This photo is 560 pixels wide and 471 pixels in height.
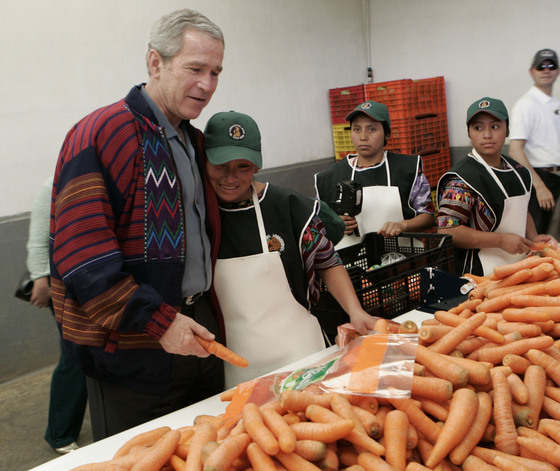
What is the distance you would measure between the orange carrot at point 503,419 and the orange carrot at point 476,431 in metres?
0.02

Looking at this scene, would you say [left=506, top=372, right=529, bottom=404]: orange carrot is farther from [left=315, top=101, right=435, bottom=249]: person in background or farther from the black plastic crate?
[left=315, top=101, right=435, bottom=249]: person in background

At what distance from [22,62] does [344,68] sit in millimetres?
3810

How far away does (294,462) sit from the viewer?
1.18m

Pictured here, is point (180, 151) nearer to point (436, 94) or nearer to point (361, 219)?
point (361, 219)

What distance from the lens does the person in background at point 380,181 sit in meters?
3.35

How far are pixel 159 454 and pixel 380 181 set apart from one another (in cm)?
245

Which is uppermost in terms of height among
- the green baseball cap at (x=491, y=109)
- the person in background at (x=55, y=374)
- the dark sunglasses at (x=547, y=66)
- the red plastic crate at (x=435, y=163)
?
the dark sunglasses at (x=547, y=66)

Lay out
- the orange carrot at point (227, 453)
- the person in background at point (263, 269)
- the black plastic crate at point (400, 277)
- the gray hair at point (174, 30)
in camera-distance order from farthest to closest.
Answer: the black plastic crate at point (400, 277), the person in background at point (263, 269), the gray hair at point (174, 30), the orange carrot at point (227, 453)

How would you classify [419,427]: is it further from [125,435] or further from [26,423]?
[26,423]

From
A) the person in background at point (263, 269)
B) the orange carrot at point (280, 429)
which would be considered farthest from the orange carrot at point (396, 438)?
the person in background at point (263, 269)

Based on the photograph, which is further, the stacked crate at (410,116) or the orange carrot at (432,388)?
the stacked crate at (410,116)

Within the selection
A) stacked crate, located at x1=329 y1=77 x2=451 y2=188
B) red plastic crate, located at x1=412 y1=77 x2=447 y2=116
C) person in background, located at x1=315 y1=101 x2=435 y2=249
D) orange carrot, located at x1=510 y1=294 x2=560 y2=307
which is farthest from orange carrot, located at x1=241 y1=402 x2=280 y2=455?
red plastic crate, located at x1=412 y1=77 x2=447 y2=116

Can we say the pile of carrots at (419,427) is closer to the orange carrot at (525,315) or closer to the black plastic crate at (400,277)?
the orange carrot at (525,315)

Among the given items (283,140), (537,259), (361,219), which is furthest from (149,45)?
(283,140)
